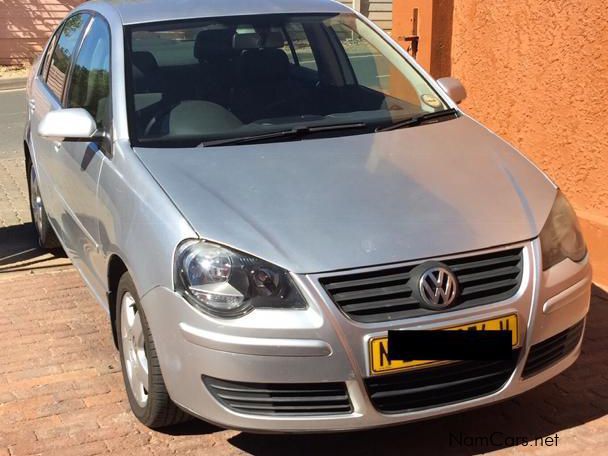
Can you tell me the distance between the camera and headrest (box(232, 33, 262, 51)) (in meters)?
5.00

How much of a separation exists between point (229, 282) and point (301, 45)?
2253 mm

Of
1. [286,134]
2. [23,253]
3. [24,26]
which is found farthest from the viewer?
[24,26]

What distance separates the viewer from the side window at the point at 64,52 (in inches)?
227

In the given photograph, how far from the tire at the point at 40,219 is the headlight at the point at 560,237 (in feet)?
12.0

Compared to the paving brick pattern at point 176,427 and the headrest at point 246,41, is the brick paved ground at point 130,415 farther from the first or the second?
the headrest at point 246,41

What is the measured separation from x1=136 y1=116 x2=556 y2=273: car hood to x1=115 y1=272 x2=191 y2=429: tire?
0.52 metres

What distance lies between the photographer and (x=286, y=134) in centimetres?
444

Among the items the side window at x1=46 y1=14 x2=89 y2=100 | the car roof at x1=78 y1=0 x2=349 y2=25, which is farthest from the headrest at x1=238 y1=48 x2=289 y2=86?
the side window at x1=46 y1=14 x2=89 y2=100

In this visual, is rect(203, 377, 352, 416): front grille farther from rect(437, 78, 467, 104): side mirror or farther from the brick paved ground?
rect(437, 78, 467, 104): side mirror

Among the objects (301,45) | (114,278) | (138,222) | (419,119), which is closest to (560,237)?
(419,119)

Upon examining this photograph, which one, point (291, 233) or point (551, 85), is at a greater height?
point (291, 233)

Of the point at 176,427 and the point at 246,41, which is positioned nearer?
the point at 176,427

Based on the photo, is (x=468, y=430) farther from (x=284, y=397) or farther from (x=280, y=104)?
(x=280, y=104)

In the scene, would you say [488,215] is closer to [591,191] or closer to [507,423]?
[507,423]
